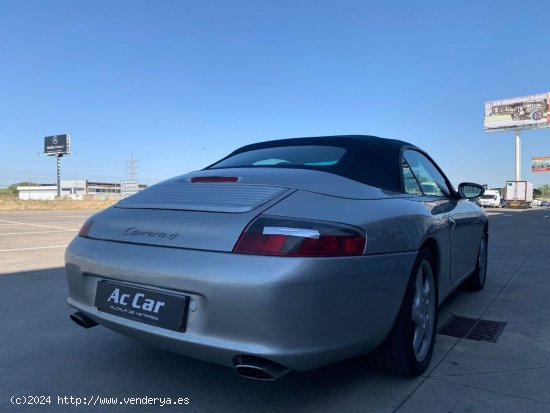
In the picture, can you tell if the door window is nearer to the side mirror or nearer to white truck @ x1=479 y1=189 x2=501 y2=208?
the side mirror

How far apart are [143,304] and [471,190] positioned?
3459mm

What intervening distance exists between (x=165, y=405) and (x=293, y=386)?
677 millimetres

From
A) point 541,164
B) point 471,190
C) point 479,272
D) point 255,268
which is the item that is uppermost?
point 541,164

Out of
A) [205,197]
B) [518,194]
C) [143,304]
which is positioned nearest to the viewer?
[143,304]

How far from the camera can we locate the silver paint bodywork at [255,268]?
187 cm

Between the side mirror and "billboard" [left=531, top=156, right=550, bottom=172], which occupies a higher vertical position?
"billboard" [left=531, top=156, right=550, bottom=172]

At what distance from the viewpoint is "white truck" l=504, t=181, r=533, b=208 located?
43.0 metres

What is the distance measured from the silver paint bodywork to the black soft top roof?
0.12 metres

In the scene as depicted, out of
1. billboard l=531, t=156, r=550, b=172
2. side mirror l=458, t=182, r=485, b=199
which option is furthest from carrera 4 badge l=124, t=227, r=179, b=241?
billboard l=531, t=156, r=550, b=172

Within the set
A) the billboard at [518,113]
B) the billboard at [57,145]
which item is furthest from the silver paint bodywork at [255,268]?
the billboard at [57,145]

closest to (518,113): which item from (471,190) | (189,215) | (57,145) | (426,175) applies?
(471,190)

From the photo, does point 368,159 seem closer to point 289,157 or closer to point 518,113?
point 289,157

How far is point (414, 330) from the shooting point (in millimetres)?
2611

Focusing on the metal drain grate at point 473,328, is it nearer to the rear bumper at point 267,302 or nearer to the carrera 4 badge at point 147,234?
the rear bumper at point 267,302
